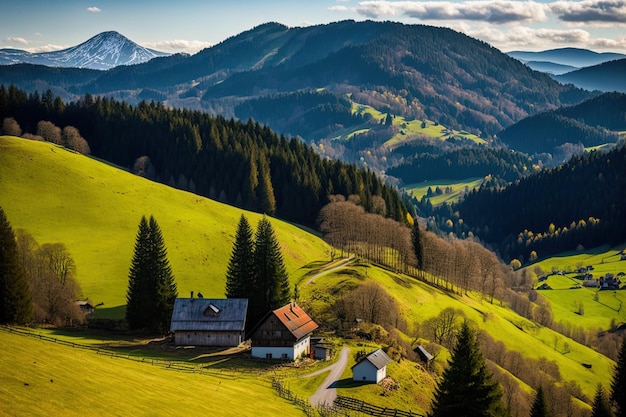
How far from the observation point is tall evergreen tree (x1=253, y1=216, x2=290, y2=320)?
94.7 meters

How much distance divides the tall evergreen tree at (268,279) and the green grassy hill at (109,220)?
12466 millimetres

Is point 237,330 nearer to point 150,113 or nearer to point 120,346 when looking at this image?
point 120,346

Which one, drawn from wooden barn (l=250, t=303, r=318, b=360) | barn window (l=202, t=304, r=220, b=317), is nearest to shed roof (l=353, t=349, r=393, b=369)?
wooden barn (l=250, t=303, r=318, b=360)

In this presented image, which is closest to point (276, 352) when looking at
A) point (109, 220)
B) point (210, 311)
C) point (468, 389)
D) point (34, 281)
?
point (210, 311)

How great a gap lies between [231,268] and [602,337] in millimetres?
125756

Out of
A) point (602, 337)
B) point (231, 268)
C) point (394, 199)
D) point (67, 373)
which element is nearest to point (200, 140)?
point (394, 199)

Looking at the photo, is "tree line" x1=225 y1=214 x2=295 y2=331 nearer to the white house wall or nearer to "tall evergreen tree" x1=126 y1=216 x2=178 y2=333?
the white house wall

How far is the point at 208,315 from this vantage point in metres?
87.2

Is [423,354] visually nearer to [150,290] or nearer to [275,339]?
[275,339]

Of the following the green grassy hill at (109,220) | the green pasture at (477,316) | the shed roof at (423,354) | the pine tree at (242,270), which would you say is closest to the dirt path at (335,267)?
the green pasture at (477,316)

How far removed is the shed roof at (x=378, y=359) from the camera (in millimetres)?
76500

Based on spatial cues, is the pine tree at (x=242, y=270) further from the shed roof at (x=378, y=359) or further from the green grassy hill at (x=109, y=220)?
the shed roof at (x=378, y=359)

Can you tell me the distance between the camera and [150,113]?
19988 centimetres

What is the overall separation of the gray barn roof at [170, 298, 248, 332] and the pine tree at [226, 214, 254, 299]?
227 inches
